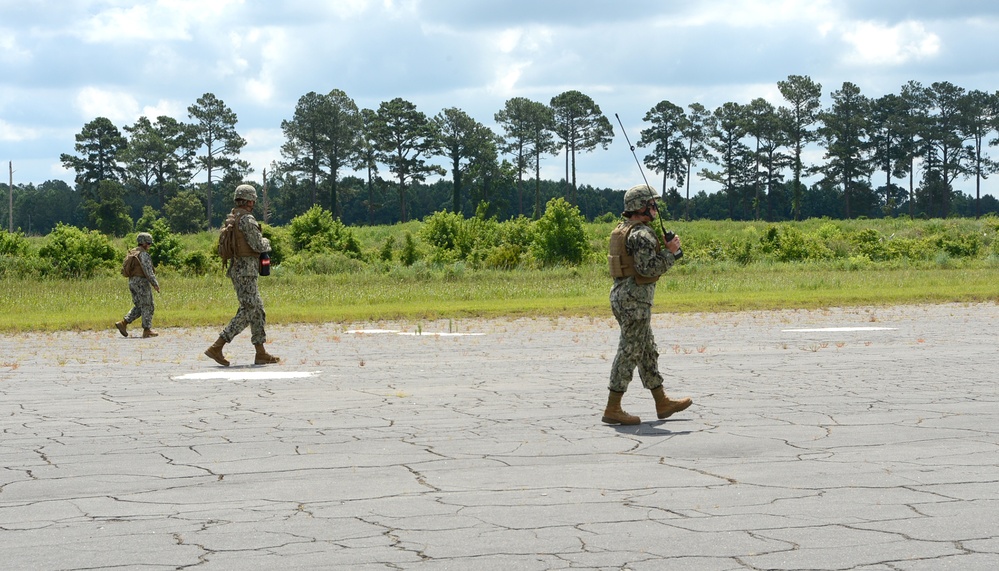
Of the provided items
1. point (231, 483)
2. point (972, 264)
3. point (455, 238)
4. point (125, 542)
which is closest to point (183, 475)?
point (231, 483)

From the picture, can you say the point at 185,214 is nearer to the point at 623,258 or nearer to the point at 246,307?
the point at 246,307

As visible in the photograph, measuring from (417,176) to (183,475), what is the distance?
96881 millimetres

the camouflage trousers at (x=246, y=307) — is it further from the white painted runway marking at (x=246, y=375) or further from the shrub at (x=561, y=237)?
the shrub at (x=561, y=237)

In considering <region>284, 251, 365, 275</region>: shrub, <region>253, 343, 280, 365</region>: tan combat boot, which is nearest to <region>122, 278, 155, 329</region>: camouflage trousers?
<region>253, 343, 280, 365</region>: tan combat boot

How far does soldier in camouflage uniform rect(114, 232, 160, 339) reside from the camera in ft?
73.0

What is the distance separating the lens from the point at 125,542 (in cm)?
617

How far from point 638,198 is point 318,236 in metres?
55.3

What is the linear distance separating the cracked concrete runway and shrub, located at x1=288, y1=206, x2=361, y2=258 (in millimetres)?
47785

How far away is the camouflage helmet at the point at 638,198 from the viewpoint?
9.81 metres

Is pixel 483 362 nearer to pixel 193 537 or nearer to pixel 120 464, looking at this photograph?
pixel 120 464

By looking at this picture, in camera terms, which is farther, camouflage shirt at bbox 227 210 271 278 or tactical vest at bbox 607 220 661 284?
camouflage shirt at bbox 227 210 271 278

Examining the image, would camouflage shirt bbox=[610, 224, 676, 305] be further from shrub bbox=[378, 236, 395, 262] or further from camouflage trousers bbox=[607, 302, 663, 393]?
shrub bbox=[378, 236, 395, 262]

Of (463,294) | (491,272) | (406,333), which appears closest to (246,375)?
(406,333)

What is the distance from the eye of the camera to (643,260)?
9.67 m
